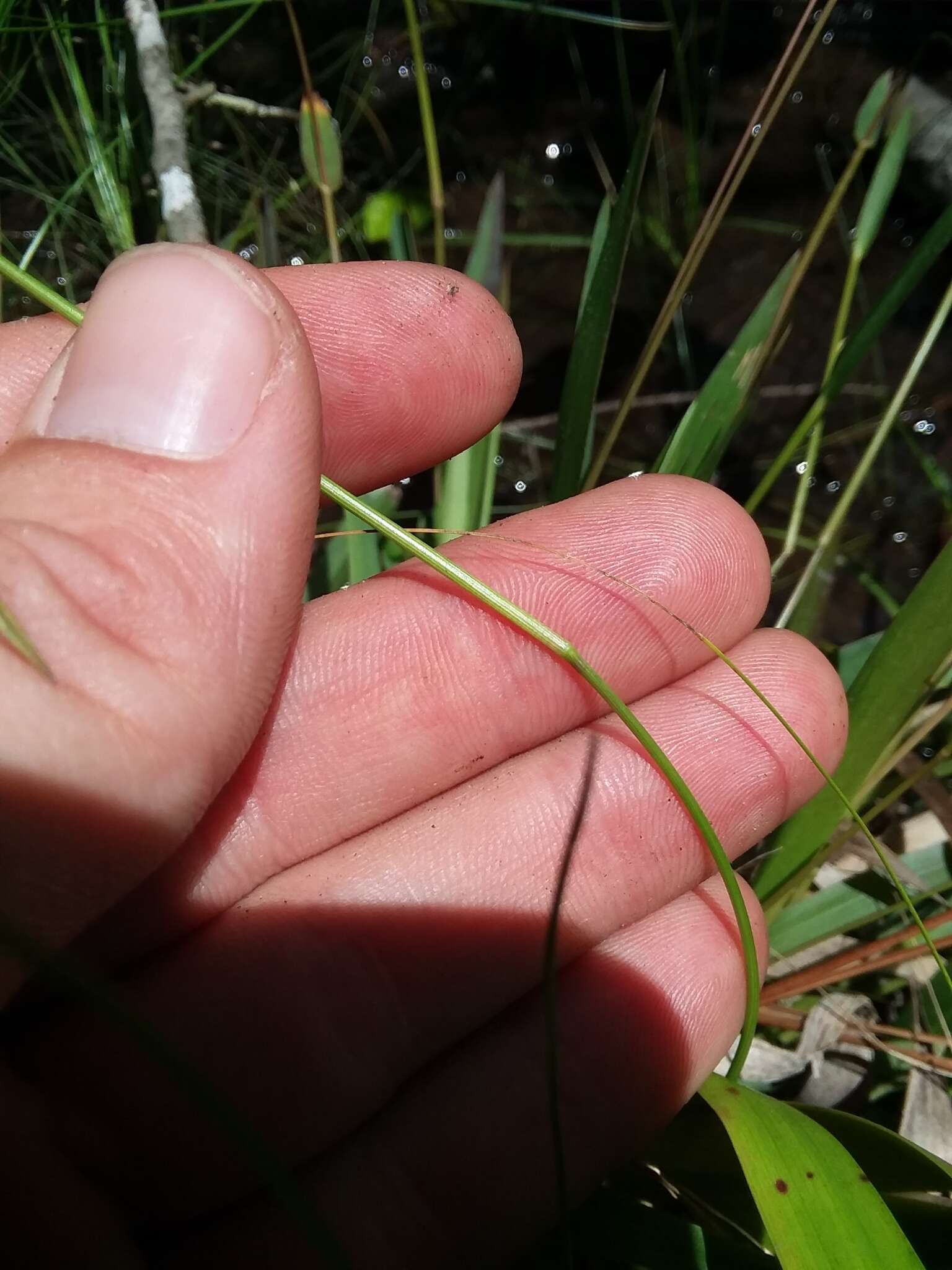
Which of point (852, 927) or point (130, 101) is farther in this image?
point (130, 101)

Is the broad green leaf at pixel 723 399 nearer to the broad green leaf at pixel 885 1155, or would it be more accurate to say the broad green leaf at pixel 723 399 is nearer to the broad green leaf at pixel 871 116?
the broad green leaf at pixel 871 116

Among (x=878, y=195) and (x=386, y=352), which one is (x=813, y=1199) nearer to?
(x=386, y=352)

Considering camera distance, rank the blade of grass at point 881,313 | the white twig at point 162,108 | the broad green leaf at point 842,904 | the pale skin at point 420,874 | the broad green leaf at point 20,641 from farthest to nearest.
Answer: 1. the white twig at point 162,108
2. the broad green leaf at point 842,904
3. the blade of grass at point 881,313
4. the pale skin at point 420,874
5. the broad green leaf at point 20,641

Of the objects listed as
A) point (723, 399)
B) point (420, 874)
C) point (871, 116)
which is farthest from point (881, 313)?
point (420, 874)

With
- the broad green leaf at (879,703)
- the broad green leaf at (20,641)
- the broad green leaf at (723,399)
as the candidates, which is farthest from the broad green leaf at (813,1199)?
the broad green leaf at (723,399)

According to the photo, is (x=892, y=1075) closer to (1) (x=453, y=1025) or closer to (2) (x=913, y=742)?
(2) (x=913, y=742)

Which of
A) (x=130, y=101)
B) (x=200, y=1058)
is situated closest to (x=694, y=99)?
(x=130, y=101)

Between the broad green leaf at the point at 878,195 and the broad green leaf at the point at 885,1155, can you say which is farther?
the broad green leaf at the point at 878,195
